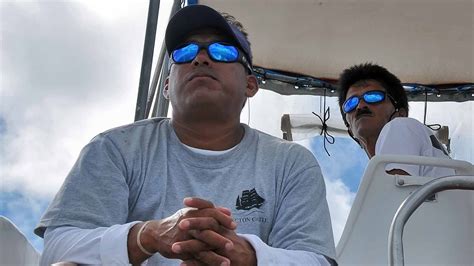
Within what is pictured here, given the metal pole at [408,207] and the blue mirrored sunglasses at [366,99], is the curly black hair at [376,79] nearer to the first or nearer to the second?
the blue mirrored sunglasses at [366,99]

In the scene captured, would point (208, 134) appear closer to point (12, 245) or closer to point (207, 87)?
point (207, 87)

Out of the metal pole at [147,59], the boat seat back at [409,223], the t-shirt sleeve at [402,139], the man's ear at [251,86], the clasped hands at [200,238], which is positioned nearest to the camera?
the clasped hands at [200,238]

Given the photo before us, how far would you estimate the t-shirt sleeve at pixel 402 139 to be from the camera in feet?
8.14

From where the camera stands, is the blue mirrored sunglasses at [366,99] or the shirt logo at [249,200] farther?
the blue mirrored sunglasses at [366,99]

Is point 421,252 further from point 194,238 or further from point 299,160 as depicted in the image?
point 194,238

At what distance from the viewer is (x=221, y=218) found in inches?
58.1

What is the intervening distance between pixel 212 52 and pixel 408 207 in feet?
2.41

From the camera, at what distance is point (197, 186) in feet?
5.73

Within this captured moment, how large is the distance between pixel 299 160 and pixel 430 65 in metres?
2.75

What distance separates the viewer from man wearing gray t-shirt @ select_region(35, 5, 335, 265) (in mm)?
1506

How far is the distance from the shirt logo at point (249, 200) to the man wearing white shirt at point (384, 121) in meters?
0.85

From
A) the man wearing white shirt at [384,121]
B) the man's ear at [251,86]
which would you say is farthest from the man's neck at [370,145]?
the man's ear at [251,86]

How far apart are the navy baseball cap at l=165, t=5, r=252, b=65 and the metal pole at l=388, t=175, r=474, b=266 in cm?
70

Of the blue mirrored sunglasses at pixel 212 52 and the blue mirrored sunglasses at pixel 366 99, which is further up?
the blue mirrored sunglasses at pixel 212 52
